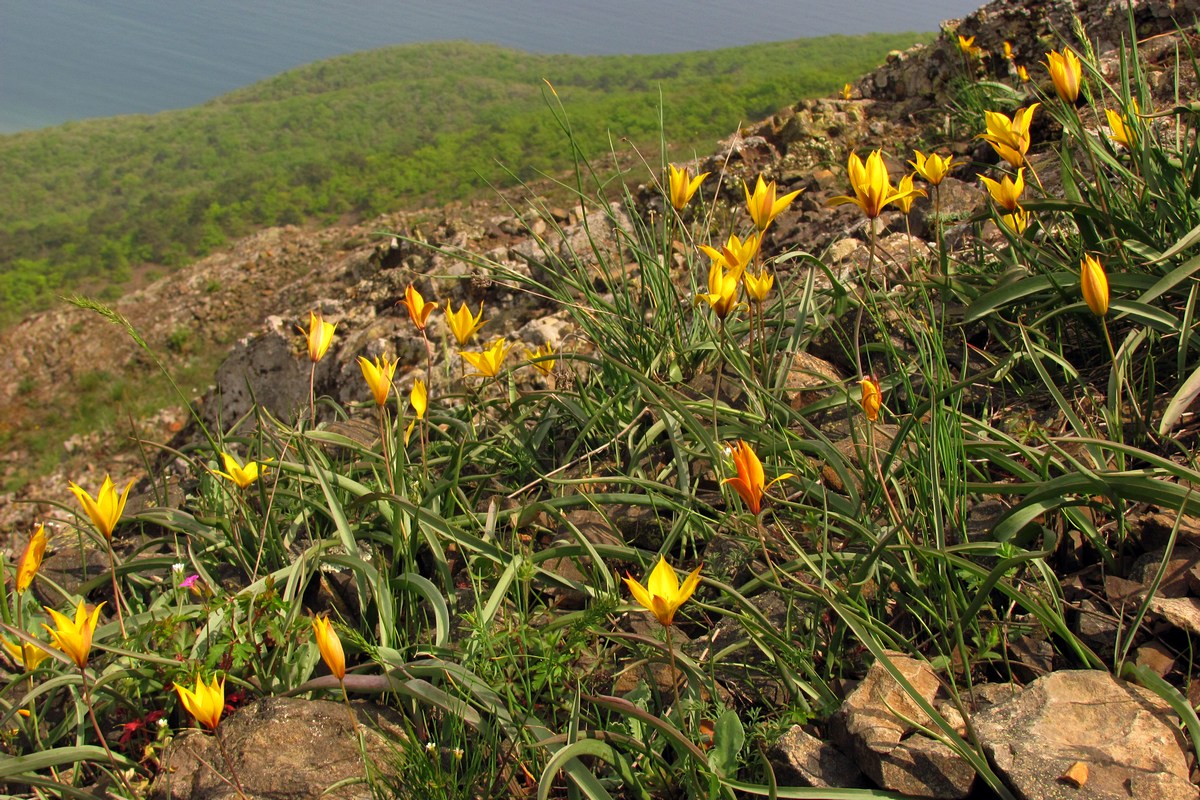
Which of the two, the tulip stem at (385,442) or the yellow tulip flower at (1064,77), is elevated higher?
the yellow tulip flower at (1064,77)

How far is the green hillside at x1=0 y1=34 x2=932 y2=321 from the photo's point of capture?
1927cm

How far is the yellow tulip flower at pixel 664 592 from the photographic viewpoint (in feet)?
4.11

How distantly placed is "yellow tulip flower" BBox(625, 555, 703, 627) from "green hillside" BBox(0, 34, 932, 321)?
10.9m

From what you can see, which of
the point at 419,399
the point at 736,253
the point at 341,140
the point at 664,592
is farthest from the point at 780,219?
the point at 341,140

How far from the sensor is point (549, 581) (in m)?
2.03

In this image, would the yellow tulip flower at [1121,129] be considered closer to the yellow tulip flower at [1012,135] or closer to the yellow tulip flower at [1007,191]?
the yellow tulip flower at [1012,135]

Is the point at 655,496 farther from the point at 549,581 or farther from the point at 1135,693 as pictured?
the point at 1135,693

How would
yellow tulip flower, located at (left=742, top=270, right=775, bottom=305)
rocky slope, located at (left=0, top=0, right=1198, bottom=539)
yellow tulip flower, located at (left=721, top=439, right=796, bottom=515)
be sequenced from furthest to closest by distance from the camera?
1. rocky slope, located at (left=0, top=0, right=1198, bottom=539)
2. yellow tulip flower, located at (left=742, top=270, right=775, bottom=305)
3. yellow tulip flower, located at (left=721, top=439, right=796, bottom=515)

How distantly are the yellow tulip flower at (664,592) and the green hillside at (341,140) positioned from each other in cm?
1092

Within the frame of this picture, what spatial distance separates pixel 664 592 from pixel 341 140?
3002cm

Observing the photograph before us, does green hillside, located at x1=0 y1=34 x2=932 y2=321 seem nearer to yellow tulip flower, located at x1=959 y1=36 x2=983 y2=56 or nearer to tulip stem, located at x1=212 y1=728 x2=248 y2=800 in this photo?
yellow tulip flower, located at x1=959 y1=36 x2=983 y2=56

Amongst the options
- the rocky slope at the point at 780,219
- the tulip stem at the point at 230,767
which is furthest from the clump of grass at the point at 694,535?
the rocky slope at the point at 780,219

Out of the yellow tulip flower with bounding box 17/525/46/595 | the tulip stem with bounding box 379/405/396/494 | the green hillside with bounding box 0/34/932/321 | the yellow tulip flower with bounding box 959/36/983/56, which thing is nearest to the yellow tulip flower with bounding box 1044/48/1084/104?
the tulip stem with bounding box 379/405/396/494

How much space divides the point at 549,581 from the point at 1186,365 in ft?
5.39
